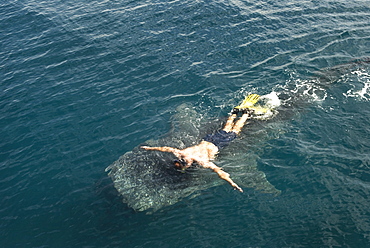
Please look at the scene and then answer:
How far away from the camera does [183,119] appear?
69.5 feet

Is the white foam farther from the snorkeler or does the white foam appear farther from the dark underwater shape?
the snorkeler

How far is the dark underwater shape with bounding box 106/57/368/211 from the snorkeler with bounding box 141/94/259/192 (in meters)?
0.38

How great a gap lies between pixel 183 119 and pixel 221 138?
3178mm

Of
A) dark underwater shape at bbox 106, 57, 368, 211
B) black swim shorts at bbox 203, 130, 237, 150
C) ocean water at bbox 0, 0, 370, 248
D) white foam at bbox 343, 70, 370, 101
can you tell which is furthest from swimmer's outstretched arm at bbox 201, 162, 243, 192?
white foam at bbox 343, 70, 370, 101

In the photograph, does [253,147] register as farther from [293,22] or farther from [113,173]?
A: [293,22]

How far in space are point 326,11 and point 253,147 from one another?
18.6 m

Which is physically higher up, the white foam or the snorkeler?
the white foam

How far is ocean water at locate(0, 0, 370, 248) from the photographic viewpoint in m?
15.4

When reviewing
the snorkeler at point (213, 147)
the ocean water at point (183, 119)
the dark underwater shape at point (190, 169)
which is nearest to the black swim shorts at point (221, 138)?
the snorkeler at point (213, 147)

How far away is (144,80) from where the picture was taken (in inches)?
973

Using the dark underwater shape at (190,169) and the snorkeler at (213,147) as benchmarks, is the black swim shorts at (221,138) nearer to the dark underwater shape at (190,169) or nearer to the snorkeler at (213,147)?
the snorkeler at (213,147)

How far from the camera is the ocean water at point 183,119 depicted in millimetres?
15375

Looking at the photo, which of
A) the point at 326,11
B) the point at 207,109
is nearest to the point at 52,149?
the point at 207,109

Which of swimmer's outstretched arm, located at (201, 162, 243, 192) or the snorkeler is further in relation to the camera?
the snorkeler
